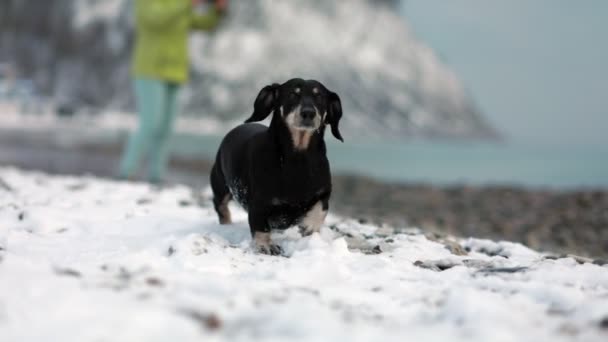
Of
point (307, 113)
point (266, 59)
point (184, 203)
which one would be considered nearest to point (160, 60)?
point (184, 203)

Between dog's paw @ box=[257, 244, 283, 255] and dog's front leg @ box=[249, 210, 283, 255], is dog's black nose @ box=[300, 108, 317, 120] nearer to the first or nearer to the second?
dog's front leg @ box=[249, 210, 283, 255]

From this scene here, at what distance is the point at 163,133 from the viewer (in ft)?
A: 25.6

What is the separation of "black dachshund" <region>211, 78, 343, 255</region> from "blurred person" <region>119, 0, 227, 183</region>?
4.22m

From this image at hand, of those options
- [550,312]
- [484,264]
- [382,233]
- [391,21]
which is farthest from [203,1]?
[391,21]

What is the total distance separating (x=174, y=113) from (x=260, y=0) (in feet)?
414

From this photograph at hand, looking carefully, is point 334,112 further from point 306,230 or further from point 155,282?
point 155,282

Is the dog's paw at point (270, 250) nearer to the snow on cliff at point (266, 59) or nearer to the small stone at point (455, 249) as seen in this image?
the small stone at point (455, 249)

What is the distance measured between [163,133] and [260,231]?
4663 mm

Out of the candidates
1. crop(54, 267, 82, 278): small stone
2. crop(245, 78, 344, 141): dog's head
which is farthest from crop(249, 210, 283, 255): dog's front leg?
crop(54, 267, 82, 278): small stone

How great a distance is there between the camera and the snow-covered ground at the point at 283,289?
1993 mm

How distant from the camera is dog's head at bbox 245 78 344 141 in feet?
10.8

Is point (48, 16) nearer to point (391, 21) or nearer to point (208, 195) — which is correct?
point (391, 21)

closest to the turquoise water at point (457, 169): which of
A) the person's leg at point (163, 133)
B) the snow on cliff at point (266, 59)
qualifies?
the person's leg at point (163, 133)

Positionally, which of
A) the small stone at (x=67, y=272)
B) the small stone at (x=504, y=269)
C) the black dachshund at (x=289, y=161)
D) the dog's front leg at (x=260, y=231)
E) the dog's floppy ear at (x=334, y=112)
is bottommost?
the small stone at (x=67, y=272)
